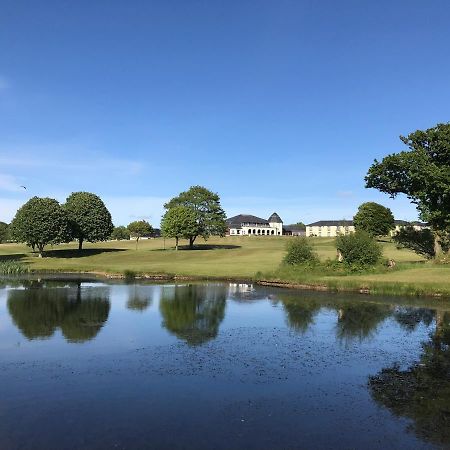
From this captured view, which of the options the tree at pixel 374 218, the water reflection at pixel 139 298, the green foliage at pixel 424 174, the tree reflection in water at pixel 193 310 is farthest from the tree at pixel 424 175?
the tree at pixel 374 218

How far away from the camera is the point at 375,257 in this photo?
61812mm

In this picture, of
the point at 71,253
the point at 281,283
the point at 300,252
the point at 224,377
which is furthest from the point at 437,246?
the point at 71,253

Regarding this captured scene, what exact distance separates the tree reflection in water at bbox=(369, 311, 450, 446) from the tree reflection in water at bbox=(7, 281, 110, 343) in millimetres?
17895

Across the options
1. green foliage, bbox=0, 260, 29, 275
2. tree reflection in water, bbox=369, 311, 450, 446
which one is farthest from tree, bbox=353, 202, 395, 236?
tree reflection in water, bbox=369, 311, 450, 446

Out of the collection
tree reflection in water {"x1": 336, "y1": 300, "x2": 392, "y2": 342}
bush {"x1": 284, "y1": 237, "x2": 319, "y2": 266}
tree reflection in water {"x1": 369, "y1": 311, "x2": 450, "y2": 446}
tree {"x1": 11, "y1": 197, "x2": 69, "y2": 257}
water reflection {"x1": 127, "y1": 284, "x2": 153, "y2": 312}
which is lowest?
tree reflection in water {"x1": 369, "y1": 311, "x2": 450, "y2": 446}

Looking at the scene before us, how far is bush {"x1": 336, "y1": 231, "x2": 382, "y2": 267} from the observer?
6144 centimetres

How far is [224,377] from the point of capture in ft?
71.8

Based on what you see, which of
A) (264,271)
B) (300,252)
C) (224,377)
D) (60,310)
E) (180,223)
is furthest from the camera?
(180,223)

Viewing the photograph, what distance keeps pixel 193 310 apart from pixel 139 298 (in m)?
9.60

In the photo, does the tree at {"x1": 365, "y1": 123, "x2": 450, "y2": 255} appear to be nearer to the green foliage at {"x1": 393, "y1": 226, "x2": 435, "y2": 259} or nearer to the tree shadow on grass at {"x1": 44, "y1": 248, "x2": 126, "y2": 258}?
the green foliage at {"x1": 393, "y1": 226, "x2": 435, "y2": 259}

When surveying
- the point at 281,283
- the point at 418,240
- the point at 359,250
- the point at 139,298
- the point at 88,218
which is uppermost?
the point at 88,218

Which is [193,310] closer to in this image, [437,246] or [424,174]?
[424,174]

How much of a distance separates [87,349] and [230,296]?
25.6 metres

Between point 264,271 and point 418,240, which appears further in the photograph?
point 418,240
